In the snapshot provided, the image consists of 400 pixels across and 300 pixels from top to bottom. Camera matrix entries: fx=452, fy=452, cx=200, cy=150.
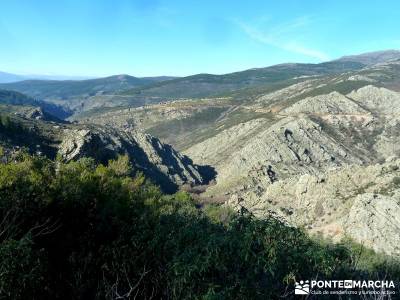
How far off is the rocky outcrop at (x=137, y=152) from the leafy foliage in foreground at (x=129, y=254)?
221ft

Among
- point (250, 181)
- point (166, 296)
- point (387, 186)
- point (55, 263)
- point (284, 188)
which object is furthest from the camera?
point (250, 181)

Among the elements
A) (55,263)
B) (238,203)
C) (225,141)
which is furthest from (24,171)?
(225,141)

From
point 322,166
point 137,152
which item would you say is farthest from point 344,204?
point 137,152

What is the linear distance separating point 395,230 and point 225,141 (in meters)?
116

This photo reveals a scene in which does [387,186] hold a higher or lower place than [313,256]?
lower

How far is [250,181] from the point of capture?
120m

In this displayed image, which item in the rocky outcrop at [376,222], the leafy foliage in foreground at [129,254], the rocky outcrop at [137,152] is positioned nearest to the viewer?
the leafy foliage in foreground at [129,254]

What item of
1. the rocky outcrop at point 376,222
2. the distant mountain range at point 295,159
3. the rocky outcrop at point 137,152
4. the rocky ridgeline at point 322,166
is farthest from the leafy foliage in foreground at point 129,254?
the rocky outcrop at point 137,152

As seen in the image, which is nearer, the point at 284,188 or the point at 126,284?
the point at 126,284

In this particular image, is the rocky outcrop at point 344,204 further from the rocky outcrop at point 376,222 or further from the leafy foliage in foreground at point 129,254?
the leafy foliage in foreground at point 129,254

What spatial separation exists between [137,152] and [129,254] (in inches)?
4444

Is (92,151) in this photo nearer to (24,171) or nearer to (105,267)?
(24,171)

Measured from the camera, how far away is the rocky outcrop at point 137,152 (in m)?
104

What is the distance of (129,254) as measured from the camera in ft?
80.7
